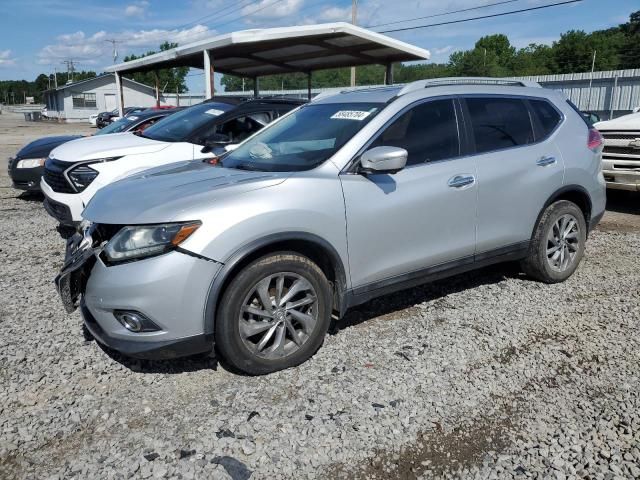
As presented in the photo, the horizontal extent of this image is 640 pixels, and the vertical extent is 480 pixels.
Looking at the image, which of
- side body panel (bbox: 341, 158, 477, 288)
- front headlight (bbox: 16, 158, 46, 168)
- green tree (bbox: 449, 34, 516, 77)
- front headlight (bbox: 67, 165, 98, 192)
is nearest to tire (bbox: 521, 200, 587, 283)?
side body panel (bbox: 341, 158, 477, 288)

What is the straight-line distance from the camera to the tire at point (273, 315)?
3182 mm

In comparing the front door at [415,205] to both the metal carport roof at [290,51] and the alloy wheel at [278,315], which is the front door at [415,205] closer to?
the alloy wheel at [278,315]

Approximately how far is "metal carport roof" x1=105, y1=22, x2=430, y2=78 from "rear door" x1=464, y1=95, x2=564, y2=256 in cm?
630

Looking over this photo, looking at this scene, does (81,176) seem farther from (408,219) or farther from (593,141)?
(593,141)

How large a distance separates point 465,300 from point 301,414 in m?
2.26

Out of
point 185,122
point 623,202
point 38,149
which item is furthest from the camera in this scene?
point 623,202

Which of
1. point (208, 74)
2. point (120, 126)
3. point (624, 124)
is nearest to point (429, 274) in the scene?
point (624, 124)

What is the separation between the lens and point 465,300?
475 cm

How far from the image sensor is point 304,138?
13.5 feet

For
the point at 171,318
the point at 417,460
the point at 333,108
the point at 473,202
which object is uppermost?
the point at 333,108

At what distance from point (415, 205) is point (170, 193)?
171 cm

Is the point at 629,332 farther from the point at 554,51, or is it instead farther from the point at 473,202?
the point at 554,51

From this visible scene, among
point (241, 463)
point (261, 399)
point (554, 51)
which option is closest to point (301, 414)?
point (261, 399)

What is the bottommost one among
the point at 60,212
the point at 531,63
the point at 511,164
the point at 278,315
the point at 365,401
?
the point at 365,401
